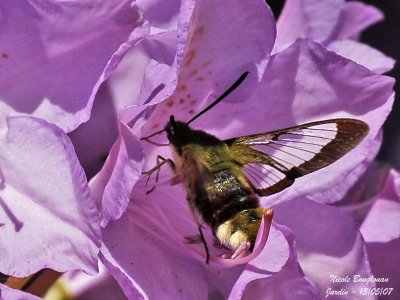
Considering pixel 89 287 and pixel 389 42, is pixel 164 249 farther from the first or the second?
pixel 389 42

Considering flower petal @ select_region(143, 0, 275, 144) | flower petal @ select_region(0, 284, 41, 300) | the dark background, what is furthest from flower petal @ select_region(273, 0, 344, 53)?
the dark background

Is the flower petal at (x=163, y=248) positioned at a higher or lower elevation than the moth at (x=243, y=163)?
lower

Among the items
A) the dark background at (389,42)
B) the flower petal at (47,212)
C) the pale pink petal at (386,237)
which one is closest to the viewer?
the flower petal at (47,212)

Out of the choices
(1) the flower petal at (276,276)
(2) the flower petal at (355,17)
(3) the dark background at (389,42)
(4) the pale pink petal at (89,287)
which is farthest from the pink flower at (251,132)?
(3) the dark background at (389,42)

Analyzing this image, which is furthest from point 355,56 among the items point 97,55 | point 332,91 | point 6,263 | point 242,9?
point 6,263

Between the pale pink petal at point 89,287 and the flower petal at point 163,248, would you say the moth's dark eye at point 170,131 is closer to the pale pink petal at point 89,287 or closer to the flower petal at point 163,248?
the flower petal at point 163,248

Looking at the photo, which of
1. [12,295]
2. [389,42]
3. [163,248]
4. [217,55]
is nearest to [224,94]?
[217,55]

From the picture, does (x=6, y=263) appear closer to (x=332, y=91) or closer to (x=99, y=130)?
(x=99, y=130)
